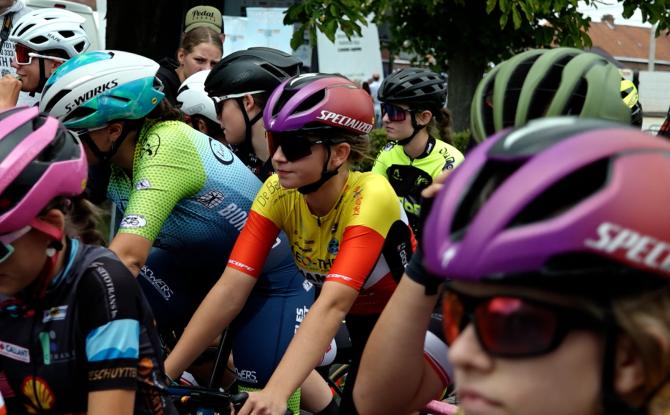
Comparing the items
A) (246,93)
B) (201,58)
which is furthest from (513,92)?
(201,58)

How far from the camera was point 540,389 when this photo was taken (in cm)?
163

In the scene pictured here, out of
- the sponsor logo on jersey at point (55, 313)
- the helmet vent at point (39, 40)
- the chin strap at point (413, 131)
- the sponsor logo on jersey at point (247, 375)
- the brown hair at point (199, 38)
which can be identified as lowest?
the sponsor logo on jersey at point (247, 375)

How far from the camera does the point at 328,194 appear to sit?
13.9ft

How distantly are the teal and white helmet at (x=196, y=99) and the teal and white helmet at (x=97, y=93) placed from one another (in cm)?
193

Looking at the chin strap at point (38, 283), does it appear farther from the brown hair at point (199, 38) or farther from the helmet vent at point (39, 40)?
the brown hair at point (199, 38)

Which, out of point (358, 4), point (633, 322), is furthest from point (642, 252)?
point (358, 4)

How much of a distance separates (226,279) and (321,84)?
934 millimetres

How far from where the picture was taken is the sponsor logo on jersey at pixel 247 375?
4.73 m

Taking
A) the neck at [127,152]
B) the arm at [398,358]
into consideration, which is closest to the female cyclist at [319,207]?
the neck at [127,152]

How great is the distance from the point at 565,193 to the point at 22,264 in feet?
5.50

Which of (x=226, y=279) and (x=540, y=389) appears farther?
(x=226, y=279)

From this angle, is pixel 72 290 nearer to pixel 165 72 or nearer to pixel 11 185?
pixel 11 185

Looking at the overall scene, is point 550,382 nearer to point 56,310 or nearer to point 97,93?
point 56,310

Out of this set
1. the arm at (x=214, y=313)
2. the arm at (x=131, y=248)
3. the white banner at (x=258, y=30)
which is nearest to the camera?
the arm at (x=131, y=248)
